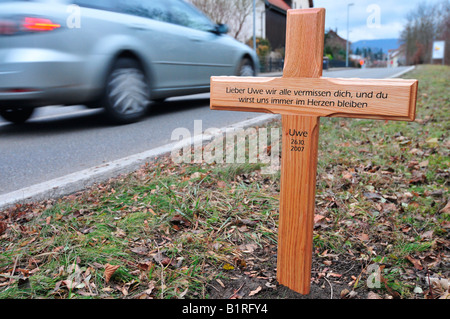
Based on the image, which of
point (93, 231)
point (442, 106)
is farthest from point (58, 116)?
point (442, 106)

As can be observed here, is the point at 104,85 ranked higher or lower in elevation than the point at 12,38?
lower

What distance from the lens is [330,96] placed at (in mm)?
1502

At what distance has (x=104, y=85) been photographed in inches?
194

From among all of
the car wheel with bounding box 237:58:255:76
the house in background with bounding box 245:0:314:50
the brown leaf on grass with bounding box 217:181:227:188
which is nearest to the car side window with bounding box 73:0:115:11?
the car wheel with bounding box 237:58:255:76

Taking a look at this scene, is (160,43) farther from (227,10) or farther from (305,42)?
(227,10)

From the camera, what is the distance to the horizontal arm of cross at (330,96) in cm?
141

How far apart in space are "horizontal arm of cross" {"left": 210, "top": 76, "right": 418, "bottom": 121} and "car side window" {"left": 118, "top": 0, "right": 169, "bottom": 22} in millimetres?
4015

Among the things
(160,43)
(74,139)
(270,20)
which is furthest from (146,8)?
(270,20)

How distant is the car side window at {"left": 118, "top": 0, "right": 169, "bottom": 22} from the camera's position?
5.17 meters

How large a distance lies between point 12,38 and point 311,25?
12.0ft

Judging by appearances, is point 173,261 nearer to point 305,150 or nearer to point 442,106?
point 305,150

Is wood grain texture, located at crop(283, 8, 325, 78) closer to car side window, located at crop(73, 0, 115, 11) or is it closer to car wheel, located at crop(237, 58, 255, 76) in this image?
car side window, located at crop(73, 0, 115, 11)

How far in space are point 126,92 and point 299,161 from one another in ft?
13.2

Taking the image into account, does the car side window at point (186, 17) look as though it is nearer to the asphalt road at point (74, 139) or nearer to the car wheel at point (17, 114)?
the asphalt road at point (74, 139)
